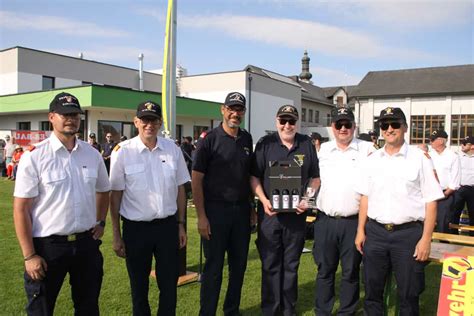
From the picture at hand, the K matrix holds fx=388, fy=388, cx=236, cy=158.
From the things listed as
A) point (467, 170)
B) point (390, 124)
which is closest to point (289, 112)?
point (390, 124)

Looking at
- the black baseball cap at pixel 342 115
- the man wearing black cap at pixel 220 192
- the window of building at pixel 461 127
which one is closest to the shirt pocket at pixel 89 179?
the man wearing black cap at pixel 220 192

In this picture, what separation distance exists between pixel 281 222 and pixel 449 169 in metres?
4.60

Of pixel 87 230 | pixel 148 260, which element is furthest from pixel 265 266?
pixel 87 230

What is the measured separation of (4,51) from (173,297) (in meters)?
29.1

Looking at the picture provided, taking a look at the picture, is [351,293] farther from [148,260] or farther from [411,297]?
[148,260]

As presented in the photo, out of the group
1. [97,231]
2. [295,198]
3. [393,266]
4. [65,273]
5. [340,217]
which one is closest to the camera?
[65,273]

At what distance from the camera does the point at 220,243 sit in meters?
3.78

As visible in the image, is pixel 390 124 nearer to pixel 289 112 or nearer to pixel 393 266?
pixel 289 112

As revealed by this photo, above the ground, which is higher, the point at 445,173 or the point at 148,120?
the point at 148,120

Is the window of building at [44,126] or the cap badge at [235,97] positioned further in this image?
the window of building at [44,126]

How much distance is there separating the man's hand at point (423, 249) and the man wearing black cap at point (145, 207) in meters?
2.08

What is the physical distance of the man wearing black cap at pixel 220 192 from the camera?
12.2ft

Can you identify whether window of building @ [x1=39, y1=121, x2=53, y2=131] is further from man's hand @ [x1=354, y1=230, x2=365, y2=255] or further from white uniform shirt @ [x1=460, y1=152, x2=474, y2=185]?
man's hand @ [x1=354, y1=230, x2=365, y2=255]

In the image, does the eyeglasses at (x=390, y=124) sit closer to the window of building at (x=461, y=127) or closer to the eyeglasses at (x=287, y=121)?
the eyeglasses at (x=287, y=121)
